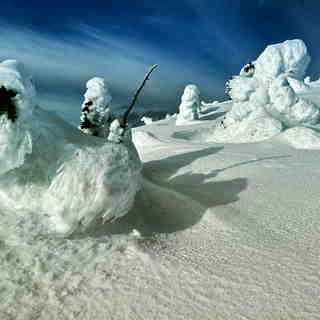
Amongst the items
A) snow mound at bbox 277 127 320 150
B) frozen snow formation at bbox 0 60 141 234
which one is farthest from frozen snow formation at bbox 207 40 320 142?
frozen snow formation at bbox 0 60 141 234

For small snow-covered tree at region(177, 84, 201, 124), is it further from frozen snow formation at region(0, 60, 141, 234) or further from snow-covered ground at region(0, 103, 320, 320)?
frozen snow formation at region(0, 60, 141, 234)

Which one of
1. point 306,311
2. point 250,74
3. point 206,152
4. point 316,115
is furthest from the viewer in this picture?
point 250,74

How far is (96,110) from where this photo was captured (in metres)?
18.7

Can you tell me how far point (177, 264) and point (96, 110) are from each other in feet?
45.9

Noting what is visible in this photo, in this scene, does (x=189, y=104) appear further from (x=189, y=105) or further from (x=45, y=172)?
(x=45, y=172)

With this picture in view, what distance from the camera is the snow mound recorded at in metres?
20.8

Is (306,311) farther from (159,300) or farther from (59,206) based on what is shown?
(59,206)

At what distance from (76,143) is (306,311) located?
4.92m

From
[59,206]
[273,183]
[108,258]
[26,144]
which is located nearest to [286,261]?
[108,258]

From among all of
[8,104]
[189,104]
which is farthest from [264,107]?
[8,104]

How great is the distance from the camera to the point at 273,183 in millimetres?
11562

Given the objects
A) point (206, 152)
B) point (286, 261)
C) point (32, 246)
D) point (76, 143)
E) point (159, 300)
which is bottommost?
point (206, 152)

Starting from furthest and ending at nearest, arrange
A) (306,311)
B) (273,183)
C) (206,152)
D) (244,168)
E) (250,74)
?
(250,74), (206,152), (244,168), (273,183), (306,311)

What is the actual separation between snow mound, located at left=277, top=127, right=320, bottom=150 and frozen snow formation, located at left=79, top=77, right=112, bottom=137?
38.6ft
